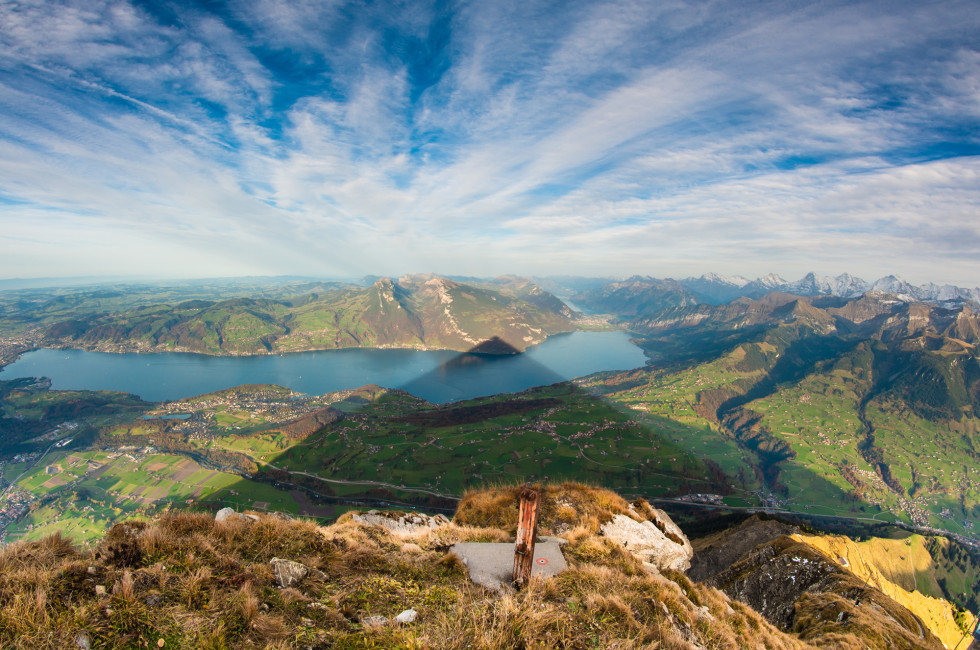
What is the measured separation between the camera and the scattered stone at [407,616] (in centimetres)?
591

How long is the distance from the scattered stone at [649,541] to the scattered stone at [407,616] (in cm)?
1011

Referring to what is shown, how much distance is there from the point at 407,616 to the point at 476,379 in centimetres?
16193

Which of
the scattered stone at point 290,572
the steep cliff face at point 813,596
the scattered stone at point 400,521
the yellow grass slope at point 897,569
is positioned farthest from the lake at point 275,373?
the scattered stone at point 290,572

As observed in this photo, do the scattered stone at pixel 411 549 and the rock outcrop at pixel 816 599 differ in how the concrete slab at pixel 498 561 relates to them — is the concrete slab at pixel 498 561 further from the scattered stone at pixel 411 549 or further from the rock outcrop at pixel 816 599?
the rock outcrop at pixel 816 599

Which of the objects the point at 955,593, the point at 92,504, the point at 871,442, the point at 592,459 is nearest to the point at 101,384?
the point at 92,504

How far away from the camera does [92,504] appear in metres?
64.8

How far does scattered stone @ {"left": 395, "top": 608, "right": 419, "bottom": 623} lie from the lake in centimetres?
13376

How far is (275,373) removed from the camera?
168500mm

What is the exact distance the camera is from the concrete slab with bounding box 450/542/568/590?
872 centimetres

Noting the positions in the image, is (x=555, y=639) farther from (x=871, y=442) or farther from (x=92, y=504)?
(x=871, y=442)

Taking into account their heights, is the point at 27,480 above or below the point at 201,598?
below

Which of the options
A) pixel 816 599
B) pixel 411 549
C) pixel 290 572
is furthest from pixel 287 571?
pixel 816 599

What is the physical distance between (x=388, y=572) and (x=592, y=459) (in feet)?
298

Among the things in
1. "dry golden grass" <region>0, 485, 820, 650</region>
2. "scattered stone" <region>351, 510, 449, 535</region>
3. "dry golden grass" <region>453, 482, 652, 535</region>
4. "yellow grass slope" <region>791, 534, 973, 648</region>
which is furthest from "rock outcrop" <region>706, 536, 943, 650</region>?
"scattered stone" <region>351, 510, 449, 535</region>
